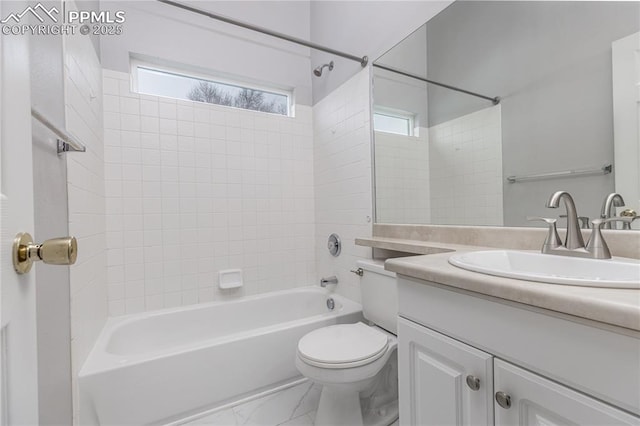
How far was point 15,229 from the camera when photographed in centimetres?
39

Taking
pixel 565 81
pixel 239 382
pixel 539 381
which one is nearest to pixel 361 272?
pixel 239 382

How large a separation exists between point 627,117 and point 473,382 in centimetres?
94

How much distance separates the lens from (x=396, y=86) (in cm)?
177

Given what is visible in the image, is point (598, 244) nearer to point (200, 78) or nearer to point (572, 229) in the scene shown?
point (572, 229)

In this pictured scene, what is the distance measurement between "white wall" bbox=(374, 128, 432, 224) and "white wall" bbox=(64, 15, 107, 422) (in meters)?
1.57

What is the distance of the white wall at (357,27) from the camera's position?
5.25 feet

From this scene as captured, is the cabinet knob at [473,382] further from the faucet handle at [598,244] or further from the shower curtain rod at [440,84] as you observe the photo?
the shower curtain rod at [440,84]

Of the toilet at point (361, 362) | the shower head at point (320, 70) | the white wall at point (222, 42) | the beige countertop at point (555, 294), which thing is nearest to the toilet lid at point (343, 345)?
the toilet at point (361, 362)

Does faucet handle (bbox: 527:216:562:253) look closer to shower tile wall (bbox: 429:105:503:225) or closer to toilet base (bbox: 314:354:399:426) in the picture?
shower tile wall (bbox: 429:105:503:225)

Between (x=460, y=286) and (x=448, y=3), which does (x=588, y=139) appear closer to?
(x=460, y=286)

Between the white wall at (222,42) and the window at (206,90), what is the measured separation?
9 cm

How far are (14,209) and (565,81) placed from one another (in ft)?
5.03

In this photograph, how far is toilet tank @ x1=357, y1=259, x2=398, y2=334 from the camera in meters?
1.48

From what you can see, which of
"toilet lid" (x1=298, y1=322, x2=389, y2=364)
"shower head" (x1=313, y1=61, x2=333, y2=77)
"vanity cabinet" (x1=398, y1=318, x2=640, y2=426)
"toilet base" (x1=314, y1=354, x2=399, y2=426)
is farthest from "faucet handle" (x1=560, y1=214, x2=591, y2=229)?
"shower head" (x1=313, y1=61, x2=333, y2=77)
